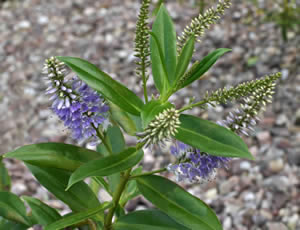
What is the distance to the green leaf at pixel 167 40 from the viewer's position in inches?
41.1

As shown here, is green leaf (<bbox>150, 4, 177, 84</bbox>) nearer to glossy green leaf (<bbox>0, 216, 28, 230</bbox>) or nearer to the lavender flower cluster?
the lavender flower cluster

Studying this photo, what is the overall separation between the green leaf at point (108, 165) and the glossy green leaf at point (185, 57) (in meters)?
0.21

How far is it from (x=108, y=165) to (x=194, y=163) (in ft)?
0.70

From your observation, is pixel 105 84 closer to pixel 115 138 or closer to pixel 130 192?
pixel 115 138

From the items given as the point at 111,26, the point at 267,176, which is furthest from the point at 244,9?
the point at 267,176

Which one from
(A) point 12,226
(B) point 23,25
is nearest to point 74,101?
(A) point 12,226

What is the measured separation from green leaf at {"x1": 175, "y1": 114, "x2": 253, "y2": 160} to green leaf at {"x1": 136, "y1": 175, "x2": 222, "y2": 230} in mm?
192

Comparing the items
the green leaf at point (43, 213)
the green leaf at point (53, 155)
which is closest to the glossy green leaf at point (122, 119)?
the green leaf at point (53, 155)

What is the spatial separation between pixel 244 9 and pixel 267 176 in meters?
1.53

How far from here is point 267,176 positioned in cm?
222

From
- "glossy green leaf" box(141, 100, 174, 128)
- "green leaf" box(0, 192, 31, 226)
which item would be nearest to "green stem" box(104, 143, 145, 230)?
"glossy green leaf" box(141, 100, 174, 128)

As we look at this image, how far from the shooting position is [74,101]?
3.15ft

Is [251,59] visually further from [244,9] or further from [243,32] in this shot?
[244,9]

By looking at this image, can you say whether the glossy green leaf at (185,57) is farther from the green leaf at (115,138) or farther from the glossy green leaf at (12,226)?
the glossy green leaf at (12,226)
